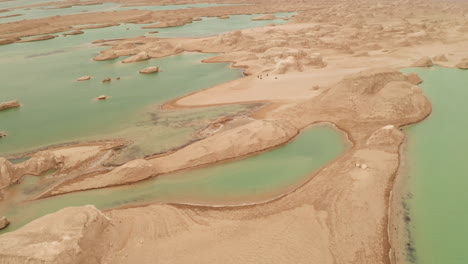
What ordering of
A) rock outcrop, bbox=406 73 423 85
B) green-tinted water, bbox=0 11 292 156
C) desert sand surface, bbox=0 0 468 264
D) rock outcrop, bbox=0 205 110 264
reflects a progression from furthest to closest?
→ rock outcrop, bbox=406 73 423 85
green-tinted water, bbox=0 11 292 156
desert sand surface, bbox=0 0 468 264
rock outcrop, bbox=0 205 110 264

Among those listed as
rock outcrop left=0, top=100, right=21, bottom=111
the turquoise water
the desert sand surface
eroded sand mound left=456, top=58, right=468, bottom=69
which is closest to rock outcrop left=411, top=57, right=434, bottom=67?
the desert sand surface

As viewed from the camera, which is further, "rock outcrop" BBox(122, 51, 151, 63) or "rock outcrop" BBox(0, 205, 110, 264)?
"rock outcrop" BBox(122, 51, 151, 63)

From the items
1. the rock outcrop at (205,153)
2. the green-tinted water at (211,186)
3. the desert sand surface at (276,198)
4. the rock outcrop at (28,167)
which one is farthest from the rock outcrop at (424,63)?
the rock outcrop at (28,167)

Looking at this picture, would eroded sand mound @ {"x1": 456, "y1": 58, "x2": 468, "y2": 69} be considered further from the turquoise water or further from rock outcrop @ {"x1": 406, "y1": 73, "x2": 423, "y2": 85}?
the turquoise water

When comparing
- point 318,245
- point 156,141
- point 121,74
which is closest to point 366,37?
point 121,74

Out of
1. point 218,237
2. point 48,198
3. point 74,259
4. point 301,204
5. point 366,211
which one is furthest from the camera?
point 48,198

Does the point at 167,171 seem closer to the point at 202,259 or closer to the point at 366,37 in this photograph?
the point at 202,259

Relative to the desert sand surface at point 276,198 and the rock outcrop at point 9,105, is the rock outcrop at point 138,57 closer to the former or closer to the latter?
the desert sand surface at point 276,198
